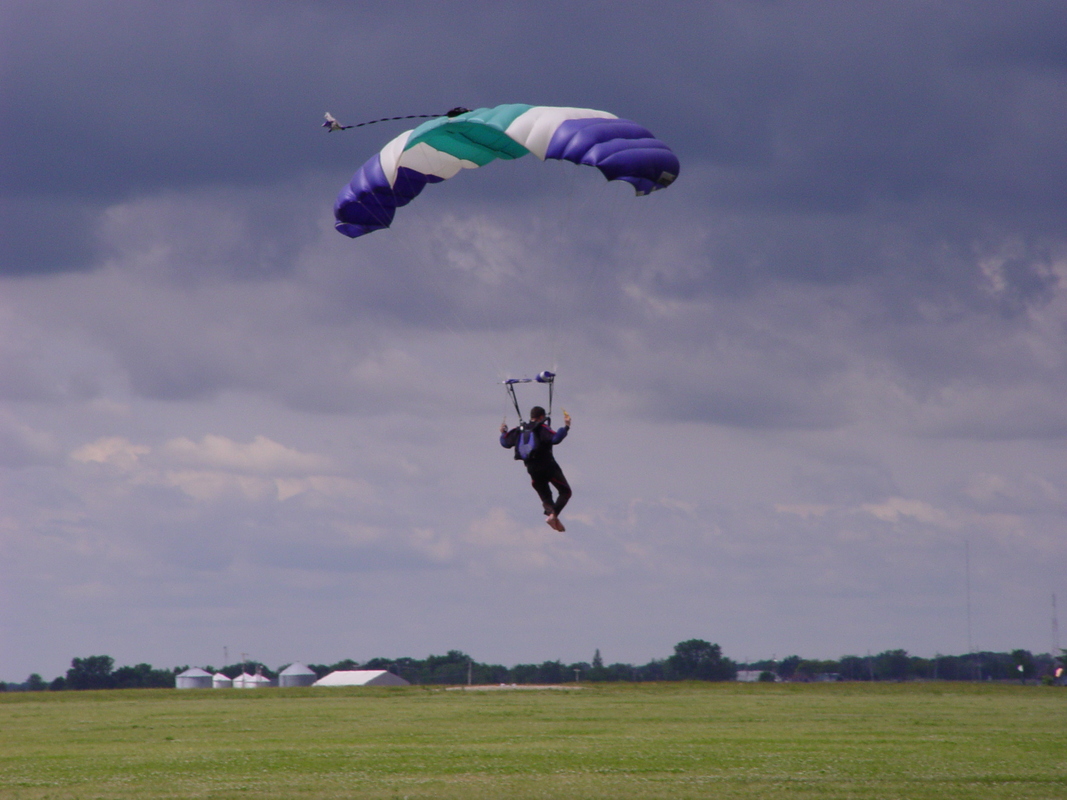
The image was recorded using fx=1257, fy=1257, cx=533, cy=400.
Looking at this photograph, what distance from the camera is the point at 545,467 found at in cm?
2628

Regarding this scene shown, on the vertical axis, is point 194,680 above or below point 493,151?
below

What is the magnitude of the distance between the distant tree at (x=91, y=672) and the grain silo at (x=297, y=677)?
175 feet

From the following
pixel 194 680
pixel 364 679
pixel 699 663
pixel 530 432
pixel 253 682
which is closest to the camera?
pixel 530 432

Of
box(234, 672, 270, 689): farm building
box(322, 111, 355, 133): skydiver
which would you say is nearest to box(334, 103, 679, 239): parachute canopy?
box(322, 111, 355, 133): skydiver

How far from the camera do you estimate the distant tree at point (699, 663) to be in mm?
188000

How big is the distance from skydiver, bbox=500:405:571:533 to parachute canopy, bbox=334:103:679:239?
18.9ft

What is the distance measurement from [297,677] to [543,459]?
132216 mm

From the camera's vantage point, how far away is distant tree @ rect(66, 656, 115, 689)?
19250 centimetres

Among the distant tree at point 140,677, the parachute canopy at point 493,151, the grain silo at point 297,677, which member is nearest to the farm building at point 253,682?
the grain silo at point 297,677

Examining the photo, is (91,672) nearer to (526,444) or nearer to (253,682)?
(253,682)

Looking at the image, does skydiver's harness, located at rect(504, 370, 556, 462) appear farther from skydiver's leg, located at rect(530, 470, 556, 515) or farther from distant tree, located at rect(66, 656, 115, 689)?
distant tree, located at rect(66, 656, 115, 689)

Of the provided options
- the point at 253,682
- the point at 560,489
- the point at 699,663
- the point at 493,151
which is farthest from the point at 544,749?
the point at 699,663

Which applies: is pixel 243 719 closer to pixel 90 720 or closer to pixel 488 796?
pixel 90 720

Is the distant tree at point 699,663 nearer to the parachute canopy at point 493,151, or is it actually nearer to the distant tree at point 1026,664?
the distant tree at point 1026,664
